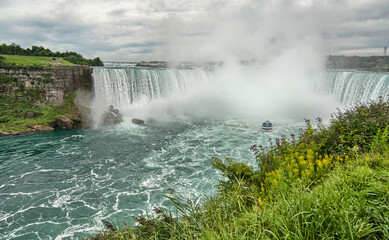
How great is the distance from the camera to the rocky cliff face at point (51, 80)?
26062 mm

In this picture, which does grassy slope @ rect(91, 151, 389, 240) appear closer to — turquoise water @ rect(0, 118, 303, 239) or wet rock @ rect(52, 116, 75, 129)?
turquoise water @ rect(0, 118, 303, 239)

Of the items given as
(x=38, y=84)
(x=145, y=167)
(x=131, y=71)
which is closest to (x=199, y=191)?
(x=145, y=167)

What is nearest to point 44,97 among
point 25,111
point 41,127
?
point 25,111

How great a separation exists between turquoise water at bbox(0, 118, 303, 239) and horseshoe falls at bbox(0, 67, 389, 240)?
58 millimetres

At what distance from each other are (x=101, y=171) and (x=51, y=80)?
1909 cm

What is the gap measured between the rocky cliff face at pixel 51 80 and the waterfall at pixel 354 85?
31.0 metres

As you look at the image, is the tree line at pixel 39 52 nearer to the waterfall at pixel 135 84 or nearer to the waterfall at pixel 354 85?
the waterfall at pixel 135 84

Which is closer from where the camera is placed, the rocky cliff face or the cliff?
the cliff

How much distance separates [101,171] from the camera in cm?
1348

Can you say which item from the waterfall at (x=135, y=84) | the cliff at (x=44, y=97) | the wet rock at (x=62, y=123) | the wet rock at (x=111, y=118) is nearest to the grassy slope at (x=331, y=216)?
the wet rock at (x=111, y=118)

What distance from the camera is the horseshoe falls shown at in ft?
32.5

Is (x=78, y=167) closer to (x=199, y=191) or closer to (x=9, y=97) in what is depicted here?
(x=199, y=191)

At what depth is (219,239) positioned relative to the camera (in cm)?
279

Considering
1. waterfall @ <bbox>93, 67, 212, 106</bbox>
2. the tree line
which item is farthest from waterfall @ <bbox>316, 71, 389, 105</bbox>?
the tree line
